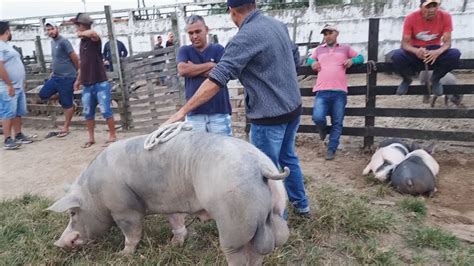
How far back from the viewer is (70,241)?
334cm

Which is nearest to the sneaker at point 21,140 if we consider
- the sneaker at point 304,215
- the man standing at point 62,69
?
the man standing at point 62,69

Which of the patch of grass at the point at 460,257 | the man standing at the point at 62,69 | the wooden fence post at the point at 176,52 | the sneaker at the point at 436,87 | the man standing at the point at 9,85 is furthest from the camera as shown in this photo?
the wooden fence post at the point at 176,52

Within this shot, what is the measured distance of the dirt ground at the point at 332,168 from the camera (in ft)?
13.6

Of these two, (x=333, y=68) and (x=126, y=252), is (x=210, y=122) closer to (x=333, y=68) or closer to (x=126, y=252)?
(x=126, y=252)

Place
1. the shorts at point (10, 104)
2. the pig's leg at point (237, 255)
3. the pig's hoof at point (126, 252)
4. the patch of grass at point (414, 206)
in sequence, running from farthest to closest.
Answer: the shorts at point (10, 104), the patch of grass at point (414, 206), the pig's hoof at point (126, 252), the pig's leg at point (237, 255)

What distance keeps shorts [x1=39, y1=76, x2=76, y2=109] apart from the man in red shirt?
18.4ft

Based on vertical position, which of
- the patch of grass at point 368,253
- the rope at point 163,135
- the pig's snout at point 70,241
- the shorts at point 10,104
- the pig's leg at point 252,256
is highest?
the rope at point 163,135

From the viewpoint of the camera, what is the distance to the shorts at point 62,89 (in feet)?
24.5

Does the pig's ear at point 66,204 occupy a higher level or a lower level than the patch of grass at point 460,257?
higher

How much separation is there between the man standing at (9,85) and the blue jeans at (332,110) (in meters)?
5.01

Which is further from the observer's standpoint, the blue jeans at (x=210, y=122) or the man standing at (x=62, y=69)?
the man standing at (x=62, y=69)

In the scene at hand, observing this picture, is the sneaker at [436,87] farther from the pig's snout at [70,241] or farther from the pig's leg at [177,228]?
the pig's snout at [70,241]

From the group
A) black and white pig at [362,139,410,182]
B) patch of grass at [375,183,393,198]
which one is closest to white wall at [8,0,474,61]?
black and white pig at [362,139,410,182]

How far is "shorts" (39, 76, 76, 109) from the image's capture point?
7477 mm
